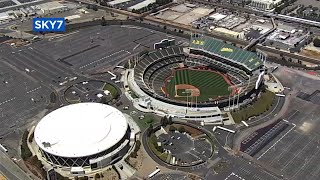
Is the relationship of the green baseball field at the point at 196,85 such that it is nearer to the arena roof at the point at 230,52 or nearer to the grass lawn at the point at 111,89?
the arena roof at the point at 230,52

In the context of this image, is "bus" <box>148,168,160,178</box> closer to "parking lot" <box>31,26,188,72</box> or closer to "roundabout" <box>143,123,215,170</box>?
"roundabout" <box>143,123,215,170</box>

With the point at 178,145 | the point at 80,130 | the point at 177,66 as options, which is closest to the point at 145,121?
the point at 178,145

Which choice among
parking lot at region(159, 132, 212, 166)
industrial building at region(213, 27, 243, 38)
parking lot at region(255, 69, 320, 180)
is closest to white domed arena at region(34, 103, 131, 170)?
parking lot at region(159, 132, 212, 166)

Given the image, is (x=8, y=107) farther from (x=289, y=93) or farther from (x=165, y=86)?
(x=289, y=93)

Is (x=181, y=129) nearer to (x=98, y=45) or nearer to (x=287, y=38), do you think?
(x=98, y=45)

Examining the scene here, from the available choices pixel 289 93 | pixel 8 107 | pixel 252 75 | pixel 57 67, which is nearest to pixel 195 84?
pixel 252 75
